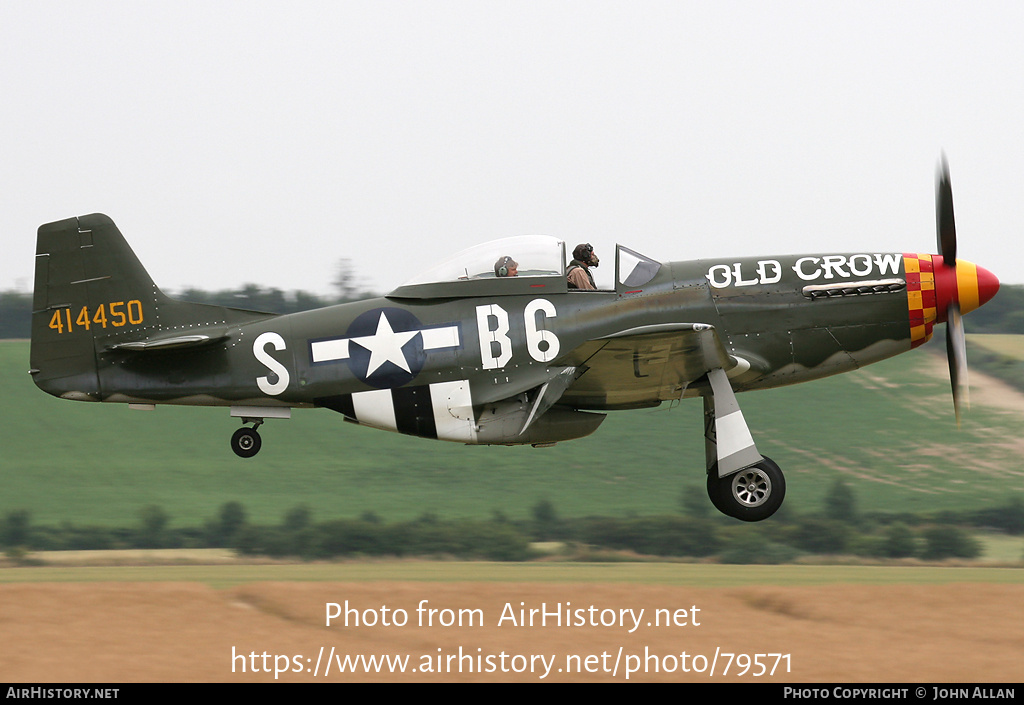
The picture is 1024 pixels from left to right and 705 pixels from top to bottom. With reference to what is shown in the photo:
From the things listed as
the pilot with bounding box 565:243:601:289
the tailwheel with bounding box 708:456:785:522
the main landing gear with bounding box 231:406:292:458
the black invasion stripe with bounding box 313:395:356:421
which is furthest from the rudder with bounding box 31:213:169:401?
the tailwheel with bounding box 708:456:785:522

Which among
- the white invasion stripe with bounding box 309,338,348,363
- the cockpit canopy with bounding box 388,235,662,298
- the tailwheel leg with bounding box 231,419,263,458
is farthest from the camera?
the tailwheel leg with bounding box 231,419,263,458

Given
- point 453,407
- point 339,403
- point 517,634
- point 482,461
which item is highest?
point 339,403

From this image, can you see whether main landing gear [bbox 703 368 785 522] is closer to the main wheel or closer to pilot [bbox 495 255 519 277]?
pilot [bbox 495 255 519 277]

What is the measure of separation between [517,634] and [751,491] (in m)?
4.01

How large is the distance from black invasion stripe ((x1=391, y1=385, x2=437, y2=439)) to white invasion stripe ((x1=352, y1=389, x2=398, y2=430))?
56 mm

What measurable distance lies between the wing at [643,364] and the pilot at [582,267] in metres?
0.80

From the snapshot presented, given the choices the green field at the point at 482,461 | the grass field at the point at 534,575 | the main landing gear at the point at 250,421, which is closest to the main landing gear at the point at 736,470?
the main landing gear at the point at 250,421

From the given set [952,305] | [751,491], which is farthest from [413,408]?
[952,305]

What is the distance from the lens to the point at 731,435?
1113 centimetres

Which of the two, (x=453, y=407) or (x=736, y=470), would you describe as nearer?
(x=736, y=470)

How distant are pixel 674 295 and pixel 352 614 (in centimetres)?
698

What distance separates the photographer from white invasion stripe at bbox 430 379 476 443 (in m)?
11.2

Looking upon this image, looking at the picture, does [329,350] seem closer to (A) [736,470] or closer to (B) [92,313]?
(B) [92,313]

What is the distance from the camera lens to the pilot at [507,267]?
11.3 m
